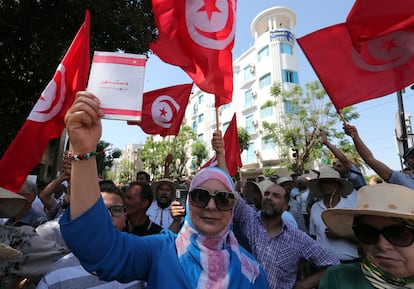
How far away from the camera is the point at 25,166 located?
2.74 meters

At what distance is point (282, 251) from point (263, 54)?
31.0m

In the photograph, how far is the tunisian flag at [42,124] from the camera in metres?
2.72

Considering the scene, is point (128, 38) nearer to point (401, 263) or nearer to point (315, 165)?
point (401, 263)

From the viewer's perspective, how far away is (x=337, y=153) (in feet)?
12.2

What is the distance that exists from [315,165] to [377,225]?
28837 mm

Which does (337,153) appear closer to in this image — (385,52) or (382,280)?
(385,52)

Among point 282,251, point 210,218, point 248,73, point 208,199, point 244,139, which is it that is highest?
point 248,73

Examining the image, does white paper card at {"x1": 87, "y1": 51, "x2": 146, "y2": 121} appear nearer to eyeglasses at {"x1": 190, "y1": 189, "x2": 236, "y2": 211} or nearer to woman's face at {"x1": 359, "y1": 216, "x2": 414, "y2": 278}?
eyeglasses at {"x1": 190, "y1": 189, "x2": 236, "y2": 211}

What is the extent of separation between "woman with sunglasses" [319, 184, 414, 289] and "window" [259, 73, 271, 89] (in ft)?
97.4

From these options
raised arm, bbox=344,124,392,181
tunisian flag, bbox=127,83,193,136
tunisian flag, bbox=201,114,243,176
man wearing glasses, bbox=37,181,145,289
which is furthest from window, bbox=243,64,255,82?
man wearing glasses, bbox=37,181,145,289

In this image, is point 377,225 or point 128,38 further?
point 128,38

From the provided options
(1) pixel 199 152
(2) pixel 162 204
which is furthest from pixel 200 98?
(2) pixel 162 204

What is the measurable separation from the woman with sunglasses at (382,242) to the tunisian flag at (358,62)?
218cm

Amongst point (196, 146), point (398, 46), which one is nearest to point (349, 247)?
Result: point (398, 46)
